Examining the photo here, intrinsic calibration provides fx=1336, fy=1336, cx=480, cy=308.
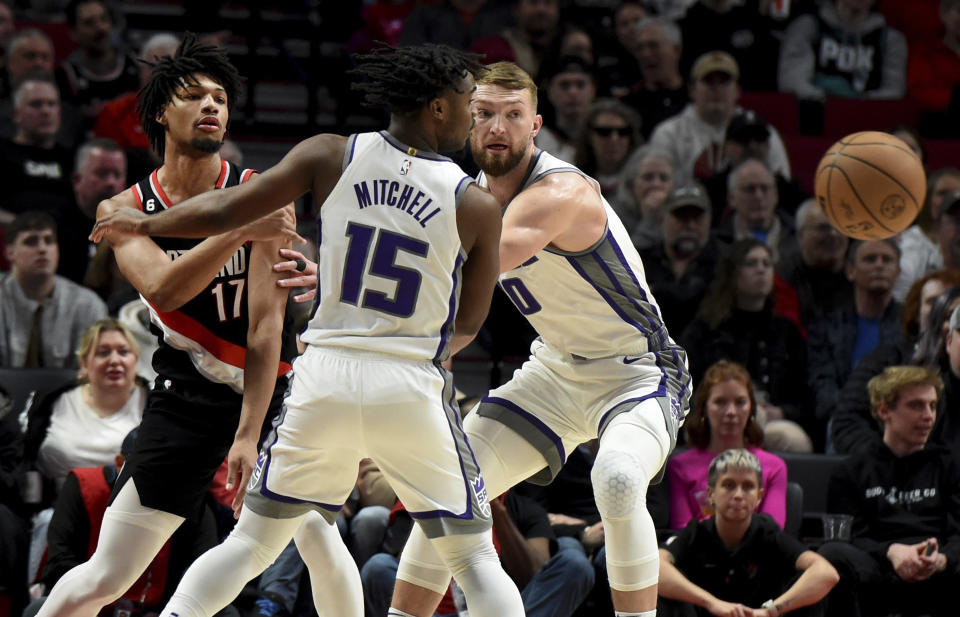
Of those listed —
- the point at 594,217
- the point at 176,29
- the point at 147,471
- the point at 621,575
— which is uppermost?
the point at 176,29

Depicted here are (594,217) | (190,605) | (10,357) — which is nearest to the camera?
(190,605)

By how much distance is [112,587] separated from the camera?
4.34m

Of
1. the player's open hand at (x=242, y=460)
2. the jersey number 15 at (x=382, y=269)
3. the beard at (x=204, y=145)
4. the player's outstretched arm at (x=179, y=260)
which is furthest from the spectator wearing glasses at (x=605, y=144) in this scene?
the jersey number 15 at (x=382, y=269)

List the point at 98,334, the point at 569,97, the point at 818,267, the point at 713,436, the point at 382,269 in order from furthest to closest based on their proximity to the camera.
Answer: the point at 569,97
the point at 818,267
the point at 713,436
the point at 98,334
the point at 382,269

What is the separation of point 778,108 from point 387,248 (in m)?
7.82

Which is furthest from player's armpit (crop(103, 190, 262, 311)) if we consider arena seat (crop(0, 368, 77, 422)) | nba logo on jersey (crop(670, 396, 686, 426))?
arena seat (crop(0, 368, 77, 422))

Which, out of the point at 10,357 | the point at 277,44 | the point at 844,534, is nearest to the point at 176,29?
the point at 277,44

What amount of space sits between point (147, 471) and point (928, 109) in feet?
28.6

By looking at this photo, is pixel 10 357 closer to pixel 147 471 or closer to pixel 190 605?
pixel 147 471

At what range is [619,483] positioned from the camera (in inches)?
175

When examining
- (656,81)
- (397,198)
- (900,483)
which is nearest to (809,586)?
(900,483)

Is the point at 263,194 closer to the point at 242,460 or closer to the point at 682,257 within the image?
the point at 242,460

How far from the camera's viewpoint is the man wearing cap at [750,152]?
9.64 m

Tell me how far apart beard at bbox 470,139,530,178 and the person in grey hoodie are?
7.08 metres
